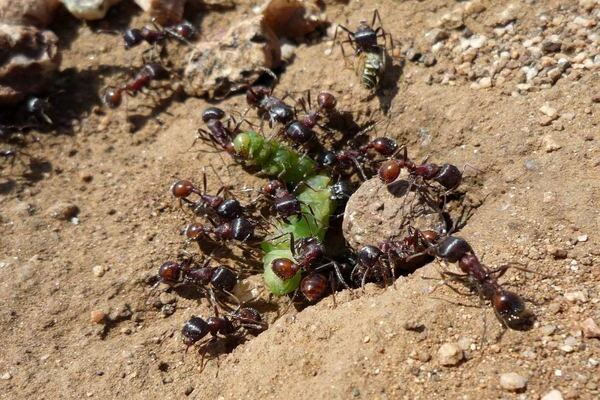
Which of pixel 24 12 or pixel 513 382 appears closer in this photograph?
pixel 513 382

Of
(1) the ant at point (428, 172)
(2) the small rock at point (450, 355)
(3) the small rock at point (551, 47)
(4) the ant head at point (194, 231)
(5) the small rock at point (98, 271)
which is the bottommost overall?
(5) the small rock at point (98, 271)

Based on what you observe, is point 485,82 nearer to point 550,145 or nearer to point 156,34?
point 550,145

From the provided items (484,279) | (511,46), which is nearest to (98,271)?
(484,279)

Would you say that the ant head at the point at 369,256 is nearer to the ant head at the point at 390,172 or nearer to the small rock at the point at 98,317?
the ant head at the point at 390,172

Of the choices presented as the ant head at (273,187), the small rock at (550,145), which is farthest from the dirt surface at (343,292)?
the ant head at (273,187)

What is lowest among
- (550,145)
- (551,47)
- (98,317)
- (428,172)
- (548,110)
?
(98,317)

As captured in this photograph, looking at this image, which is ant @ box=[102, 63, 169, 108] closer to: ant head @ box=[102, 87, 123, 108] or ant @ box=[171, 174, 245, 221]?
ant head @ box=[102, 87, 123, 108]

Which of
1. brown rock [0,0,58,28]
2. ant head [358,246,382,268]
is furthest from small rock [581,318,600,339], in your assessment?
brown rock [0,0,58,28]
